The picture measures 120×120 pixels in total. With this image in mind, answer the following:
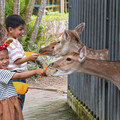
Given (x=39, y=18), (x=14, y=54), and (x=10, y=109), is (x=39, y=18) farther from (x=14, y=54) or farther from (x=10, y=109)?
(x=10, y=109)

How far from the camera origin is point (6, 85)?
3723mm

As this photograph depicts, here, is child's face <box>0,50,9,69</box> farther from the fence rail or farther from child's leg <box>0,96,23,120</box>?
the fence rail

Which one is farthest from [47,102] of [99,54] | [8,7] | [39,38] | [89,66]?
[39,38]

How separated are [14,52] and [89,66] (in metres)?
1.17

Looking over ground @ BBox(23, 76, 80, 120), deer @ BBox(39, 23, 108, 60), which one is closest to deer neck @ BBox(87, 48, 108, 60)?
deer @ BBox(39, 23, 108, 60)

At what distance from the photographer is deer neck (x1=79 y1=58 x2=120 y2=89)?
11.5 feet

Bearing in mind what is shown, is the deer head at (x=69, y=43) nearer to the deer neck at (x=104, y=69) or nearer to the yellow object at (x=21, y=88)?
the deer neck at (x=104, y=69)

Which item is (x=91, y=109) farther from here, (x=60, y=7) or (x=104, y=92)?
(x=60, y=7)

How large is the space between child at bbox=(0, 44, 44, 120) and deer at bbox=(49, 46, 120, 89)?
49 cm

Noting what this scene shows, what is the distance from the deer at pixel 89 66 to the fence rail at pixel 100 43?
269mm

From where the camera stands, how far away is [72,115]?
19.1 feet

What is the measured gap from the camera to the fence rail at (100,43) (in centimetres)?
384

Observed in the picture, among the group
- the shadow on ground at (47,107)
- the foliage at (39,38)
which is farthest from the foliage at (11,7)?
the shadow on ground at (47,107)

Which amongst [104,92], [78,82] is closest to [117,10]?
[104,92]
